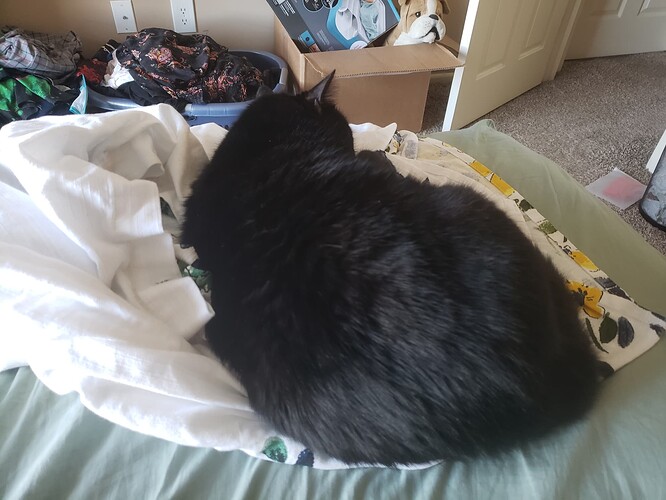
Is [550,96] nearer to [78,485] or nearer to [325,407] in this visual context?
[325,407]

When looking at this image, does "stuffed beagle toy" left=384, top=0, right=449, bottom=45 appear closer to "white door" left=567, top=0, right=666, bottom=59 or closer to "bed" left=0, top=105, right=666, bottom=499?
"white door" left=567, top=0, right=666, bottom=59

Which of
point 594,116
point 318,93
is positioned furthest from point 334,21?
point 594,116

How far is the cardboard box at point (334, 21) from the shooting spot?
1.80 meters

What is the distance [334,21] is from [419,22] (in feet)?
1.03

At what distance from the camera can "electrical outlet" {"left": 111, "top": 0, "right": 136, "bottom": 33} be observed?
5.66ft

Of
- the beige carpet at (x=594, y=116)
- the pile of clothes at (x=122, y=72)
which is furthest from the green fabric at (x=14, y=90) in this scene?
the beige carpet at (x=594, y=116)

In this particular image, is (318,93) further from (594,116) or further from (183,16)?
(594,116)

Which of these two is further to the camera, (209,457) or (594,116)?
(594,116)

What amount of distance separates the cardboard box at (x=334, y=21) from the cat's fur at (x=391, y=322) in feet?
4.29

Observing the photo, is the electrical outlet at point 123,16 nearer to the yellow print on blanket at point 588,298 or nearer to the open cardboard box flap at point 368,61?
the open cardboard box flap at point 368,61

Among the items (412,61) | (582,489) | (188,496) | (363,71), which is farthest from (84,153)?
(412,61)

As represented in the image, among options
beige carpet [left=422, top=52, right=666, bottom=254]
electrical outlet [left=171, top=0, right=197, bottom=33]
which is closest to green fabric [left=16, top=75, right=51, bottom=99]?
electrical outlet [left=171, top=0, right=197, bottom=33]

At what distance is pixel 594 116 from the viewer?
85.1 inches

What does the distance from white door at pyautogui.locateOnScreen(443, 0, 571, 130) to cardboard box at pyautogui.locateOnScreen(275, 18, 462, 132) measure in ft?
0.43
